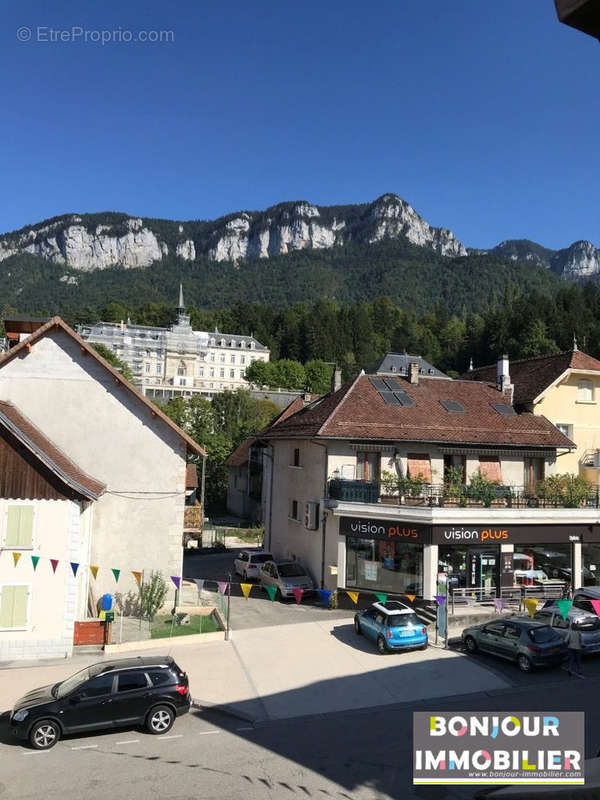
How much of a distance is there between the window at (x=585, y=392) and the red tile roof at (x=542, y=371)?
0.77 metres

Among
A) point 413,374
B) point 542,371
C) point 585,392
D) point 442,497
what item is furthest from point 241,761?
point 585,392

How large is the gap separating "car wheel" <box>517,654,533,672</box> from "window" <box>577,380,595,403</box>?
57.9 feet

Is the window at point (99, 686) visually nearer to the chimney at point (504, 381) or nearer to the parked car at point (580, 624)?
the parked car at point (580, 624)

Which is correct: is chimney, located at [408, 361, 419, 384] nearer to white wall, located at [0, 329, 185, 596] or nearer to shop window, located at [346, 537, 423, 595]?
shop window, located at [346, 537, 423, 595]

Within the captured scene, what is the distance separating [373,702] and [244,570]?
15372 mm

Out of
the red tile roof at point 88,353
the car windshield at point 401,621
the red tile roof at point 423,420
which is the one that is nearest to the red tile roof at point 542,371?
the red tile roof at point 423,420

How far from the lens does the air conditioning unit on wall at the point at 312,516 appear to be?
2739 cm

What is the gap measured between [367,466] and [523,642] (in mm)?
10548

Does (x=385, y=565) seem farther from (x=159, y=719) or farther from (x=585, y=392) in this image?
(x=585, y=392)

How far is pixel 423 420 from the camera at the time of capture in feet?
92.1

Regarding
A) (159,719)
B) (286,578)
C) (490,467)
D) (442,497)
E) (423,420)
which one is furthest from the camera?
(423,420)

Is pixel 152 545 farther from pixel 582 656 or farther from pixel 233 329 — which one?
pixel 233 329

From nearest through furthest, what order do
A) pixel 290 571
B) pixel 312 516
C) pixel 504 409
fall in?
pixel 290 571
pixel 312 516
pixel 504 409

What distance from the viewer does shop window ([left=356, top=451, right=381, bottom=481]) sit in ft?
87.8
